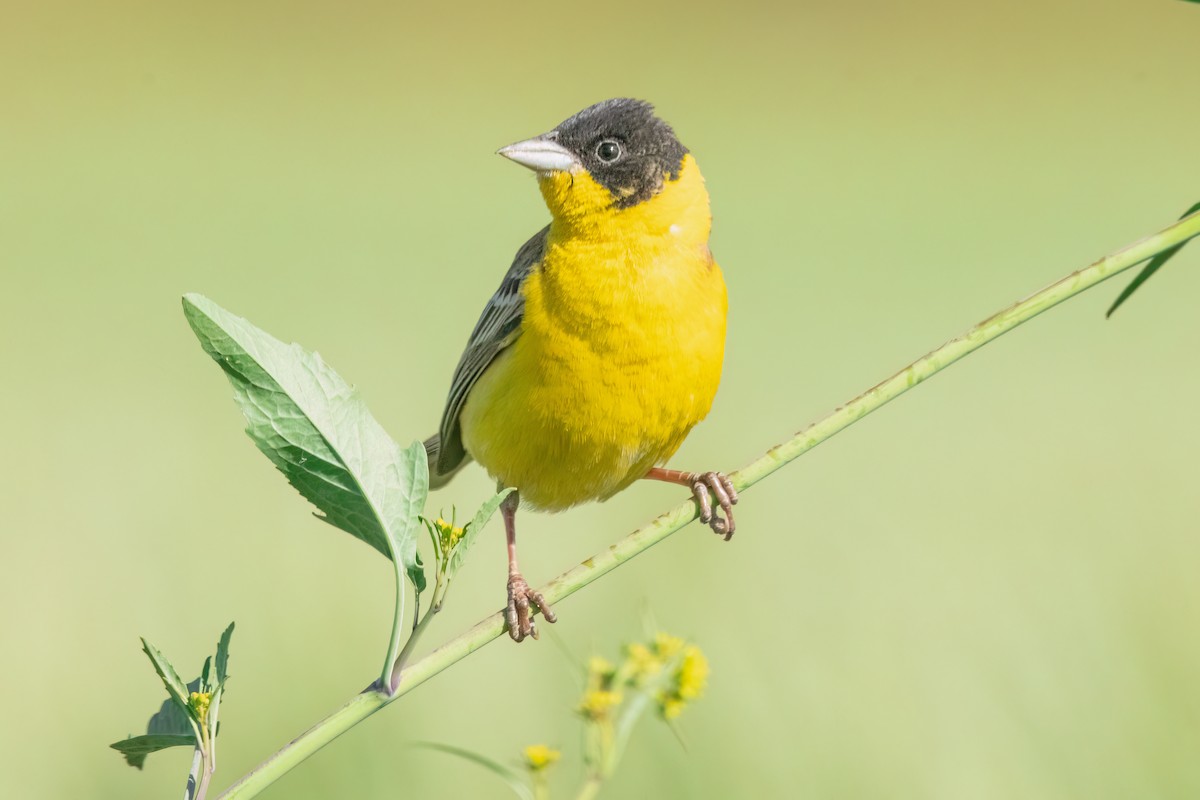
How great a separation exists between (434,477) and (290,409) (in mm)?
2471

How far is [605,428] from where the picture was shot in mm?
2521

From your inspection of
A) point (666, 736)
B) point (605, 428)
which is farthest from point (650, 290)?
point (666, 736)

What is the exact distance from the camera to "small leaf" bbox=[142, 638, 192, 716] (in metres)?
0.93

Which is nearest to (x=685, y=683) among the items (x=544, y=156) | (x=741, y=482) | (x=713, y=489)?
(x=741, y=482)

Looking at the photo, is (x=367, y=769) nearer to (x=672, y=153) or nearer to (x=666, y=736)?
(x=666, y=736)

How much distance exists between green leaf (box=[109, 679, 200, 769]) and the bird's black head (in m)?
1.74

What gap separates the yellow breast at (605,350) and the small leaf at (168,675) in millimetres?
1548

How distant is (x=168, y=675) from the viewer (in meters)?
0.96

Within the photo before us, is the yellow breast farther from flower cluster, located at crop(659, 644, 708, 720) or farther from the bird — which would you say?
flower cluster, located at crop(659, 644, 708, 720)

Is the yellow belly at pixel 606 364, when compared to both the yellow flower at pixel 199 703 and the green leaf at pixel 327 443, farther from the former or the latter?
the yellow flower at pixel 199 703

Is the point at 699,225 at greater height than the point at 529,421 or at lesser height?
greater

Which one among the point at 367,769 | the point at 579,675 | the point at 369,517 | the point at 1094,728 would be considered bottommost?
the point at 1094,728

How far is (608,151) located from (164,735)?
192 centimetres

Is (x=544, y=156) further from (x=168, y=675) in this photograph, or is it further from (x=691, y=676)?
(x=168, y=675)
